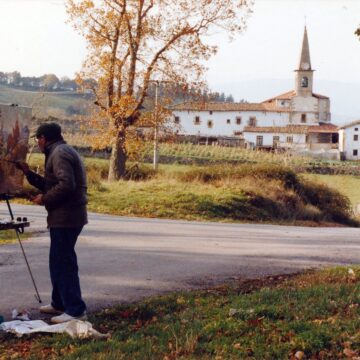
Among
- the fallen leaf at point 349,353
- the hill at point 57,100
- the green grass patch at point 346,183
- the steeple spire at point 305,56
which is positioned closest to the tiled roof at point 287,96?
the steeple spire at point 305,56

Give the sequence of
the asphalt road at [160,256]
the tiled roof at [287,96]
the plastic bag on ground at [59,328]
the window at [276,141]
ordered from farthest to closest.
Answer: the tiled roof at [287,96] → the window at [276,141] → the asphalt road at [160,256] → the plastic bag on ground at [59,328]

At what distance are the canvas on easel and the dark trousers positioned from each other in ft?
4.86

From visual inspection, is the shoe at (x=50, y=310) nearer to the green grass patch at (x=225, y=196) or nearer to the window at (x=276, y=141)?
the green grass patch at (x=225, y=196)

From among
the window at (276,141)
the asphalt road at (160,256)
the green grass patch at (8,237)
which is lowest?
the asphalt road at (160,256)

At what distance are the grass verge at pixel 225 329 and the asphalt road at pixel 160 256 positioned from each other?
96 centimetres

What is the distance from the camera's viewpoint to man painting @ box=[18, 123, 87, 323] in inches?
280

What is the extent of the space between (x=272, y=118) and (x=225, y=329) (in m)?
98.0

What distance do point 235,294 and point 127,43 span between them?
22840 millimetres

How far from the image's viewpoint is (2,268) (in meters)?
10.7

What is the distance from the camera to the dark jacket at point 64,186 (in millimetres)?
7086

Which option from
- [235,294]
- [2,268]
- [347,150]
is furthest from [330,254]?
[347,150]

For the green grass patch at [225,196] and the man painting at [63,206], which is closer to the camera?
the man painting at [63,206]

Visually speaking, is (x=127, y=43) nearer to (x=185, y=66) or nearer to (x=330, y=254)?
(x=185, y=66)

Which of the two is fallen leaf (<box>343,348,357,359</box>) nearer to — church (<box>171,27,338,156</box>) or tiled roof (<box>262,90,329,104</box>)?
church (<box>171,27,338,156</box>)
